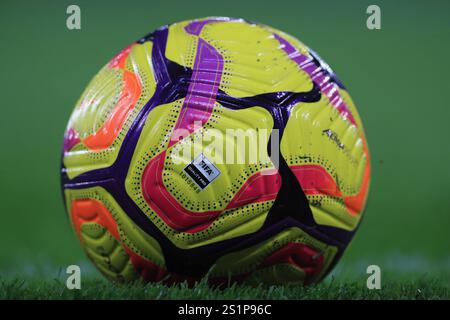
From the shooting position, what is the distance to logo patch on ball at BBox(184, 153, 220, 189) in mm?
3062

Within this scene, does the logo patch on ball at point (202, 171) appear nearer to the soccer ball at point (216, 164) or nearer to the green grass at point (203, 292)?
the soccer ball at point (216, 164)

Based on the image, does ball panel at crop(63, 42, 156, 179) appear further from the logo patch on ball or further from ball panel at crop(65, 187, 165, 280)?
the logo patch on ball

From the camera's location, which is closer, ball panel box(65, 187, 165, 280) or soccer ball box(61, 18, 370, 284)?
soccer ball box(61, 18, 370, 284)

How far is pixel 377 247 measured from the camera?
6.57 meters

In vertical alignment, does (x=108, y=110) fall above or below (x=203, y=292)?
above

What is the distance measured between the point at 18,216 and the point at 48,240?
0.91 metres

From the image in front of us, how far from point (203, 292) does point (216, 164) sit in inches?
22.7

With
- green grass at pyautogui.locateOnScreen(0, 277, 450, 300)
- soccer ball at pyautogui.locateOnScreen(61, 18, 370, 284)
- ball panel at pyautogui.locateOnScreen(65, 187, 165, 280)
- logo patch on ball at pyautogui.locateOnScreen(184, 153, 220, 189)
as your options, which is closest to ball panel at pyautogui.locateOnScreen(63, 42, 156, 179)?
soccer ball at pyautogui.locateOnScreen(61, 18, 370, 284)

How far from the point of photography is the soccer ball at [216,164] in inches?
122

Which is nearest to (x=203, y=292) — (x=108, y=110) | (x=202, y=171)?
(x=202, y=171)

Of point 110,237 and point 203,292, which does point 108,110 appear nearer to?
point 110,237

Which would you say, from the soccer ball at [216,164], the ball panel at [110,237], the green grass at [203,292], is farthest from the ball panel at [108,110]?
the green grass at [203,292]

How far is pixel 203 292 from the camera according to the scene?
9.98ft

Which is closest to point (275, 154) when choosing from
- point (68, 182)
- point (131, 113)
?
point (131, 113)
